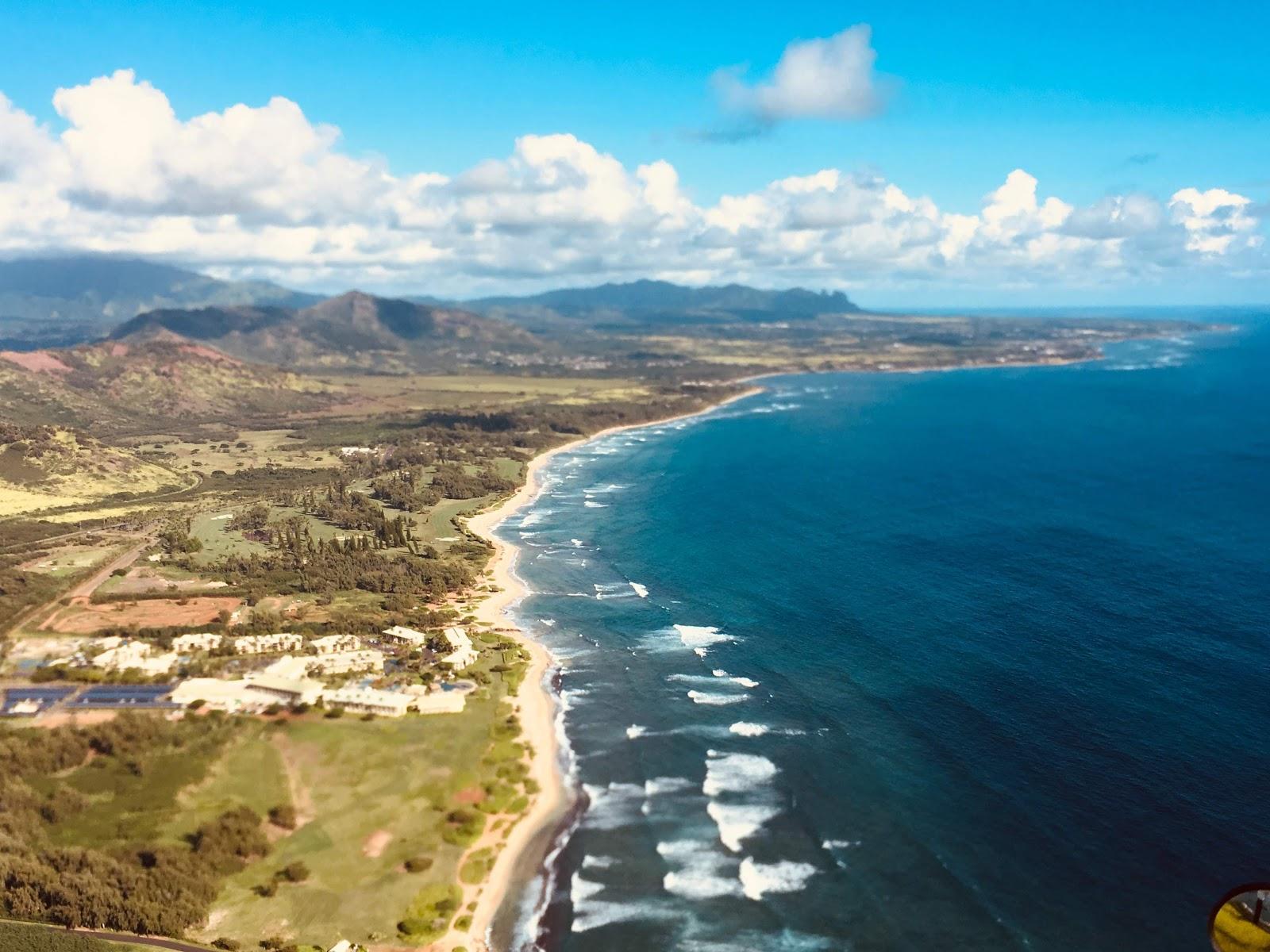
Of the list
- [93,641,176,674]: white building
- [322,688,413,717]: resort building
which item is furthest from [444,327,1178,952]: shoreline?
[93,641,176,674]: white building

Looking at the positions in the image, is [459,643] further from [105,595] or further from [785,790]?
[105,595]

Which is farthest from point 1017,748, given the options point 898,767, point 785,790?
point 785,790

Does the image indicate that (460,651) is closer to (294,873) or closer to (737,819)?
(294,873)

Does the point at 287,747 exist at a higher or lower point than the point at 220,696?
lower

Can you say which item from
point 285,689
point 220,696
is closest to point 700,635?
point 285,689

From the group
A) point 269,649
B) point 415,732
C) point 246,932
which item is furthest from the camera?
point 269,649

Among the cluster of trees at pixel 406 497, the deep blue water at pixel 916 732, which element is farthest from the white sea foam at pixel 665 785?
the cluster of trees at pixel 406 497

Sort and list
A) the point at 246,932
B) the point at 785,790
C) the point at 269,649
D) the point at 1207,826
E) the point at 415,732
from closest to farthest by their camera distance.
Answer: the point at 246,932, the point at 1207,826, the point at 785,790, the point at 415,732, the point at 269,649
